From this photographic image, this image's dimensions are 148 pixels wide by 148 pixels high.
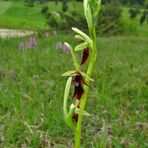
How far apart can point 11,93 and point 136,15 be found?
2518cm

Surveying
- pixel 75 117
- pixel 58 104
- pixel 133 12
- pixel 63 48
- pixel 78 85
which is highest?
pixel 78 85

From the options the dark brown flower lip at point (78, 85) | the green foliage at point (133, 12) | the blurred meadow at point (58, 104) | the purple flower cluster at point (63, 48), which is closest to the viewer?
the dark brown flower lip at point (78, 85)

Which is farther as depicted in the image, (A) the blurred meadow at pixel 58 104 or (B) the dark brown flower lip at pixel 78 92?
(A) the blurred meadow at pixel 58 104

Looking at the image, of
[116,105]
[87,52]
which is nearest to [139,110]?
[116,105]

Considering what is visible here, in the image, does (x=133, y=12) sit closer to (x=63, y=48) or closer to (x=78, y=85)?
(x=63, y=48)

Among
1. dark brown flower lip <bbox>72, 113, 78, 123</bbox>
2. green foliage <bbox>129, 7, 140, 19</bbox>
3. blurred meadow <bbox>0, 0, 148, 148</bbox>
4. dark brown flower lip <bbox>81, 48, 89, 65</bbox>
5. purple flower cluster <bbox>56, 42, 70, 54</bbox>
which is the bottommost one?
green foliage <bbox>129, 7, 140, 19</bbox>

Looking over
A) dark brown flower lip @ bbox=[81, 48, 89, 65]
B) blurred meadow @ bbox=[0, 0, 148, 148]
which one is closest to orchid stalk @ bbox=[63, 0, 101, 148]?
dark brown flower lip @ bbox=[81, 48, 89, 65]

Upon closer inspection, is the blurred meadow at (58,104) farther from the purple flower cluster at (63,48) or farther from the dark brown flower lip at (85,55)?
the dark brown flower lip at (85,55)

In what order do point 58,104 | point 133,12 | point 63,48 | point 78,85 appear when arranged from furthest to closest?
point 133,12, point 63,48, point 58,104, point 78,85

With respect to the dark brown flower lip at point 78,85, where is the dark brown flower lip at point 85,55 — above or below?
above

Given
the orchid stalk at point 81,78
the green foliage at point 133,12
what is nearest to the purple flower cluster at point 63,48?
the orchid stalk at point 81,78

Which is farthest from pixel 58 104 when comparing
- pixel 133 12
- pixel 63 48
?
pixel 133 12

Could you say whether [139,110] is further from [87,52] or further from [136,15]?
[136,15]

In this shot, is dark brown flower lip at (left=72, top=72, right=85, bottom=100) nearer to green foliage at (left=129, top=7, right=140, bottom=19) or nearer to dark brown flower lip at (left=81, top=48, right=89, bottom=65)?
dark brown flower lip at (left=81, top=48, right=89, bottom=65)
